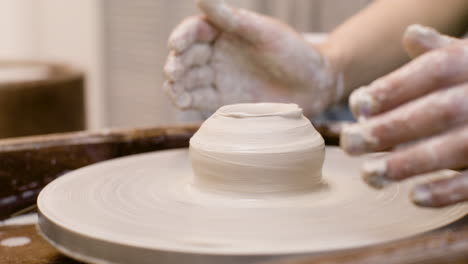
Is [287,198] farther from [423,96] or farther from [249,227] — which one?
[423,96]

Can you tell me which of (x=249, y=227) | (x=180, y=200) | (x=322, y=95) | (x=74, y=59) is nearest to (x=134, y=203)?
(x=180, y=200)

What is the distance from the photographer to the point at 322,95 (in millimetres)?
1451

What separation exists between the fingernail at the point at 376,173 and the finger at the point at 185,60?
64 centimetres

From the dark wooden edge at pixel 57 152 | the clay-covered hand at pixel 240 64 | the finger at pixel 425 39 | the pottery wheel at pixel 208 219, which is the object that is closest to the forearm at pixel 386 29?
the clay-covered hand at pixel 240 64

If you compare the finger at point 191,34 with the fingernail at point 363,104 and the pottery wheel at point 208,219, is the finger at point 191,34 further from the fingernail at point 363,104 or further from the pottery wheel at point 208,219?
the fingernail at point 363,104

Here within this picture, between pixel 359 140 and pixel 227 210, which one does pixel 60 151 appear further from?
pixel 359 140

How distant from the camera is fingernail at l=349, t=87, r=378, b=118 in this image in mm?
678

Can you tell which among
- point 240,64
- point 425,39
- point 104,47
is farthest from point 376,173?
point 104,47

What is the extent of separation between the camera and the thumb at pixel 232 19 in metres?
1.20

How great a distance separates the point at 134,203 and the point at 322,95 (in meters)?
0.69

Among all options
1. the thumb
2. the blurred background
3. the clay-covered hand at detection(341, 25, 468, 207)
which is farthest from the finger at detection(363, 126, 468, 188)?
the blurred background

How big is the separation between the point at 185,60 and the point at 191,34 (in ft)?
0.17

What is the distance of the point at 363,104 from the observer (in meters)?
0.68

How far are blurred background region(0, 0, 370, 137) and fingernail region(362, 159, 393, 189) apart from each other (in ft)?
6.47
